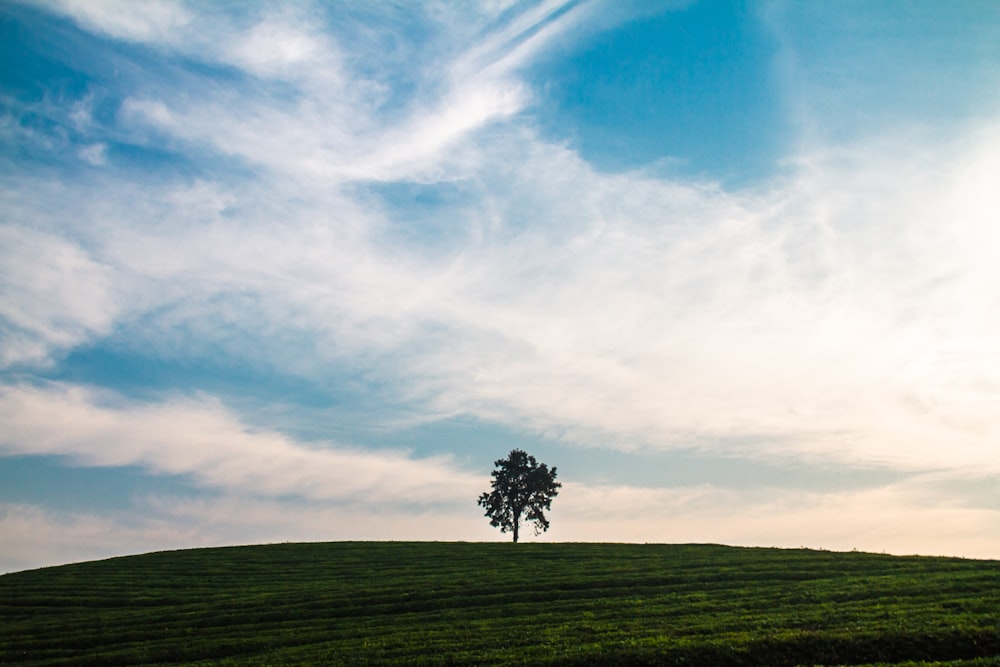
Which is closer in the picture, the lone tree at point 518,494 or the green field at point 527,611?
the green field at point 527,611

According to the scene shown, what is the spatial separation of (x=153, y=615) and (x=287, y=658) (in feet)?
60.0

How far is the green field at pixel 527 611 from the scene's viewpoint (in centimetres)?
2883

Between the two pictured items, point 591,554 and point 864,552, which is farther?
point 591,554

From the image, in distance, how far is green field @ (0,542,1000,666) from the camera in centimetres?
2883

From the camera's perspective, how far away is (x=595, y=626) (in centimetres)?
3425

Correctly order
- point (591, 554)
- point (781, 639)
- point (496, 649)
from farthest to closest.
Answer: point (591, 554) < point (496, 649) < point (781, 639)

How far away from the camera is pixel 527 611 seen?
130 feet

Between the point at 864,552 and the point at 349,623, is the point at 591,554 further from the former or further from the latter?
the point at 349,623

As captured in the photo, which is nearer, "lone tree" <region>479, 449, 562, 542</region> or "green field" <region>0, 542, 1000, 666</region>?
"green field" <region>0, 542, 1000, 666</region>

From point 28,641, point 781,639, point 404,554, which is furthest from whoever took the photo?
point 404,554

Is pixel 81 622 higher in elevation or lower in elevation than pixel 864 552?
lower

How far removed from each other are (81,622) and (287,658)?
68.8ft

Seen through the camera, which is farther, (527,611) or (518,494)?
(518,494)

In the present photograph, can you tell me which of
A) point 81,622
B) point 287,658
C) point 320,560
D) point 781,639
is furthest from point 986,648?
point 320,560
